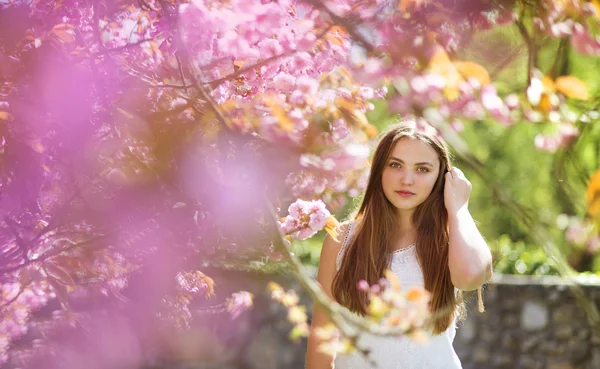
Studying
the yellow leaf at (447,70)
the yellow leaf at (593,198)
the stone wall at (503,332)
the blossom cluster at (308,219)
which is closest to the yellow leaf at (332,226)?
the blossom cluster at (308,219)

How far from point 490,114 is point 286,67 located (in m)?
0.71

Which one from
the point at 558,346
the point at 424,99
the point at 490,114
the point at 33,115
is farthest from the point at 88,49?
the point at 558,346

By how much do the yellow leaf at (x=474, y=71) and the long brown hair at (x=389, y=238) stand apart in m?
0.71

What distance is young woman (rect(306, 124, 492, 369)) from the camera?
2.26 meters

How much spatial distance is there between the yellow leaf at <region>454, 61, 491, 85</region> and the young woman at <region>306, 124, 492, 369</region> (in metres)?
0.71

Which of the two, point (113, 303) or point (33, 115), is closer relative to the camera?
point (33, 115)

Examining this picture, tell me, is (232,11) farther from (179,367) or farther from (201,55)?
(179,367)

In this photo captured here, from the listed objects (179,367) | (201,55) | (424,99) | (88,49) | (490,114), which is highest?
(88,49)


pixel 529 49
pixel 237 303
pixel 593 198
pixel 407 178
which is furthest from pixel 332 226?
pixel 237 303

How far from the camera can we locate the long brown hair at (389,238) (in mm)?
2309

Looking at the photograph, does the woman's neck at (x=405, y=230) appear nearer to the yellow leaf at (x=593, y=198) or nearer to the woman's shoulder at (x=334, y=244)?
the woman's shoulder at (x=334, y=244)

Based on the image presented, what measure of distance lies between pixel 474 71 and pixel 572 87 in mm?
185

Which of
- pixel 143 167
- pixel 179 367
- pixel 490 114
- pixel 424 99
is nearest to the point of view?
pixel 424 99

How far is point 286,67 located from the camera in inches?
91.4
